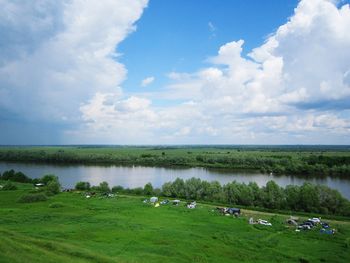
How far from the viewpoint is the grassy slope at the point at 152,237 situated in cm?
2202

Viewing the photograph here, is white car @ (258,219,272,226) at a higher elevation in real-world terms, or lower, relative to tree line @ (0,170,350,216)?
lower

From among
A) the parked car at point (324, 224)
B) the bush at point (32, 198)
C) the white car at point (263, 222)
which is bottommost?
the parked car at point (324, 224)

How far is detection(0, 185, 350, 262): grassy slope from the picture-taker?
22016 millimetres

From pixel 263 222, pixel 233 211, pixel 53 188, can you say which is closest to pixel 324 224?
pixel 263 222

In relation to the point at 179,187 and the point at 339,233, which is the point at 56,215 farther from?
the point at 339,233

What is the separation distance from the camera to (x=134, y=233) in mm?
29922

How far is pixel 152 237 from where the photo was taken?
28.7 metres

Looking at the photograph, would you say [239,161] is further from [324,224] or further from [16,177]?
[324,224]

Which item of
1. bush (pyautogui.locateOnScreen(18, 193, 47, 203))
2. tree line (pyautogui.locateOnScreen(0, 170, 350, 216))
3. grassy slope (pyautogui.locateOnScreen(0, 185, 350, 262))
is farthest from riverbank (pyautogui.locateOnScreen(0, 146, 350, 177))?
bush (pyautogui.locateOnScreen(18, 193, 47, 203))

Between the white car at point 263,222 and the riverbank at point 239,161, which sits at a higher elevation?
the riverbank at point 239,161

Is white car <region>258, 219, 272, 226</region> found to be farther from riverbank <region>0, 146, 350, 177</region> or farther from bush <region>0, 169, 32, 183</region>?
bush <region>0, 169, 32, 183</region>

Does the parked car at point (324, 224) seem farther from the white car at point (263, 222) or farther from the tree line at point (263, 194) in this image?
the tree line at point (263, 194)

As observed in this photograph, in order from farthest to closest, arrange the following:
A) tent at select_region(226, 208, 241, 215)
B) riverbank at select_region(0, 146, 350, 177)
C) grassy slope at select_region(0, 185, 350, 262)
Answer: riverbank at select_region(0, 146, 350, 177) < tent at select_region(226, 208, 241, 215) < grassy slope at select_region(0, 185, 350, 262)

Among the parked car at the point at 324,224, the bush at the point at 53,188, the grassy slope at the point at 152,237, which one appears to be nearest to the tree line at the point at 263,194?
the bush at the point at 53,188
